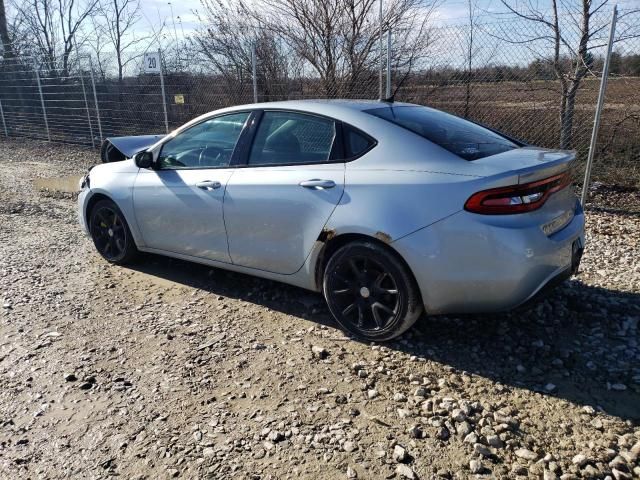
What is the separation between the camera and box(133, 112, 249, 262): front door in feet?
13.5

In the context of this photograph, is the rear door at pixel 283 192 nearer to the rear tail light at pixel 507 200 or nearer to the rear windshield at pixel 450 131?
the rear windshield at pixel 450 131

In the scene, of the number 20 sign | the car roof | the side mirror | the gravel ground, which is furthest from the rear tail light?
the number 20 sign

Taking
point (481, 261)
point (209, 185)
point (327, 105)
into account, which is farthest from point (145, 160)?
point (481, 261)

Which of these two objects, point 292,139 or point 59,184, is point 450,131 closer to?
point 292,139

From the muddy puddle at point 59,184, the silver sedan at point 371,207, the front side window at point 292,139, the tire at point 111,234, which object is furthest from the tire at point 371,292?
the muddy puddle at point 59,184

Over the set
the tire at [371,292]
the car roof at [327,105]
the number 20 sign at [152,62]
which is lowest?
the tire at [371,292]

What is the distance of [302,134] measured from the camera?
3764mm

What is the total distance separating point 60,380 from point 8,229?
4.21 meters

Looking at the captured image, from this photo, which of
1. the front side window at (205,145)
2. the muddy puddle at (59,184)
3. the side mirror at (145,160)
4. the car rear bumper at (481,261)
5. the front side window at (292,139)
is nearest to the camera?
the car rear bumper at (481,261)

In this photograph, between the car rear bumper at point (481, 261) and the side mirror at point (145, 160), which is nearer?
the car rear bumper at point (481, 261)

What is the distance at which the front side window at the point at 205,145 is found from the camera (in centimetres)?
414

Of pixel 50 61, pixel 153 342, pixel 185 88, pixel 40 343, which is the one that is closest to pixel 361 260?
pixel 153 342

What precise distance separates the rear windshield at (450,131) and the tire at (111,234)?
8.64 ft

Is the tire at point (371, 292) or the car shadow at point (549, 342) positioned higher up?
the tire at point (371, 292)
